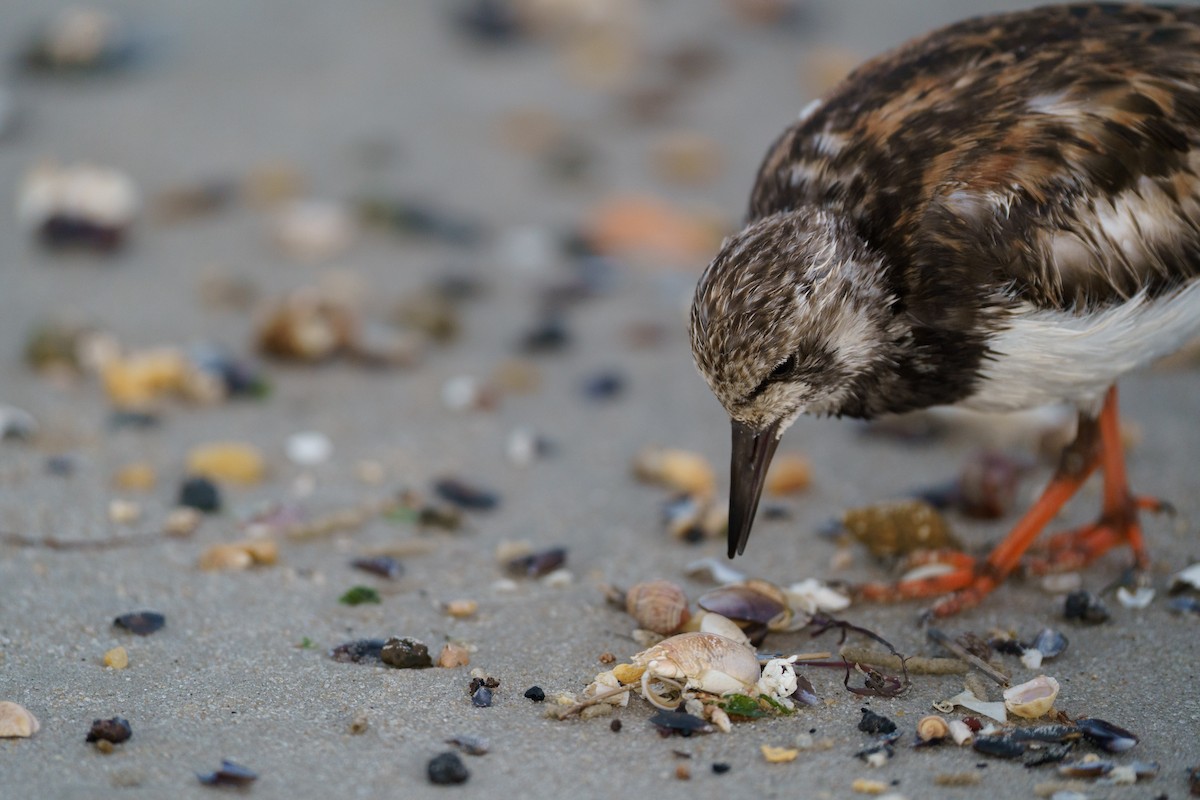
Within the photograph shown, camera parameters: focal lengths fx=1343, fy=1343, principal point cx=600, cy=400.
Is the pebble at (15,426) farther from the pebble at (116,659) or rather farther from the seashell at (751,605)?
the seashell at (751,605)

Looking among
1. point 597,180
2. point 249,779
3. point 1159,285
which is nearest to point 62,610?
point 249,779

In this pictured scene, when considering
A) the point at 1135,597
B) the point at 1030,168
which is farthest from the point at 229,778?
the point at 1135,597

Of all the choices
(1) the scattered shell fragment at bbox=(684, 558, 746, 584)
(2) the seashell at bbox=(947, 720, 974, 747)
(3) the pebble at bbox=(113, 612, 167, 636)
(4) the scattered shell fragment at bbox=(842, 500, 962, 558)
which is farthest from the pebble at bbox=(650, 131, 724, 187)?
(2) the seashell at bbox=(947, 720, 974, 747)

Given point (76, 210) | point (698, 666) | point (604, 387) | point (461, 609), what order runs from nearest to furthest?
point (698, 666) → point (461, 609) → point (604, 387) → point (76, 210)

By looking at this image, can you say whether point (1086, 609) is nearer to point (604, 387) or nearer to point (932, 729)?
point (932, 729)

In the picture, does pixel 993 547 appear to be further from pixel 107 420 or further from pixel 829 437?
pixel 107 420

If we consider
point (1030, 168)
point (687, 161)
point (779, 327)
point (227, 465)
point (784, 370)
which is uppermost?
point (1030, 168)

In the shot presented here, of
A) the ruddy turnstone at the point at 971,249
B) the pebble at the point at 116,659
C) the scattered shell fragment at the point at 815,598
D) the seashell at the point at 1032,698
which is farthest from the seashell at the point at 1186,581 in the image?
the pebble at the point at 116,659

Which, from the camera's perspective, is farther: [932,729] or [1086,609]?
[1086,609]
